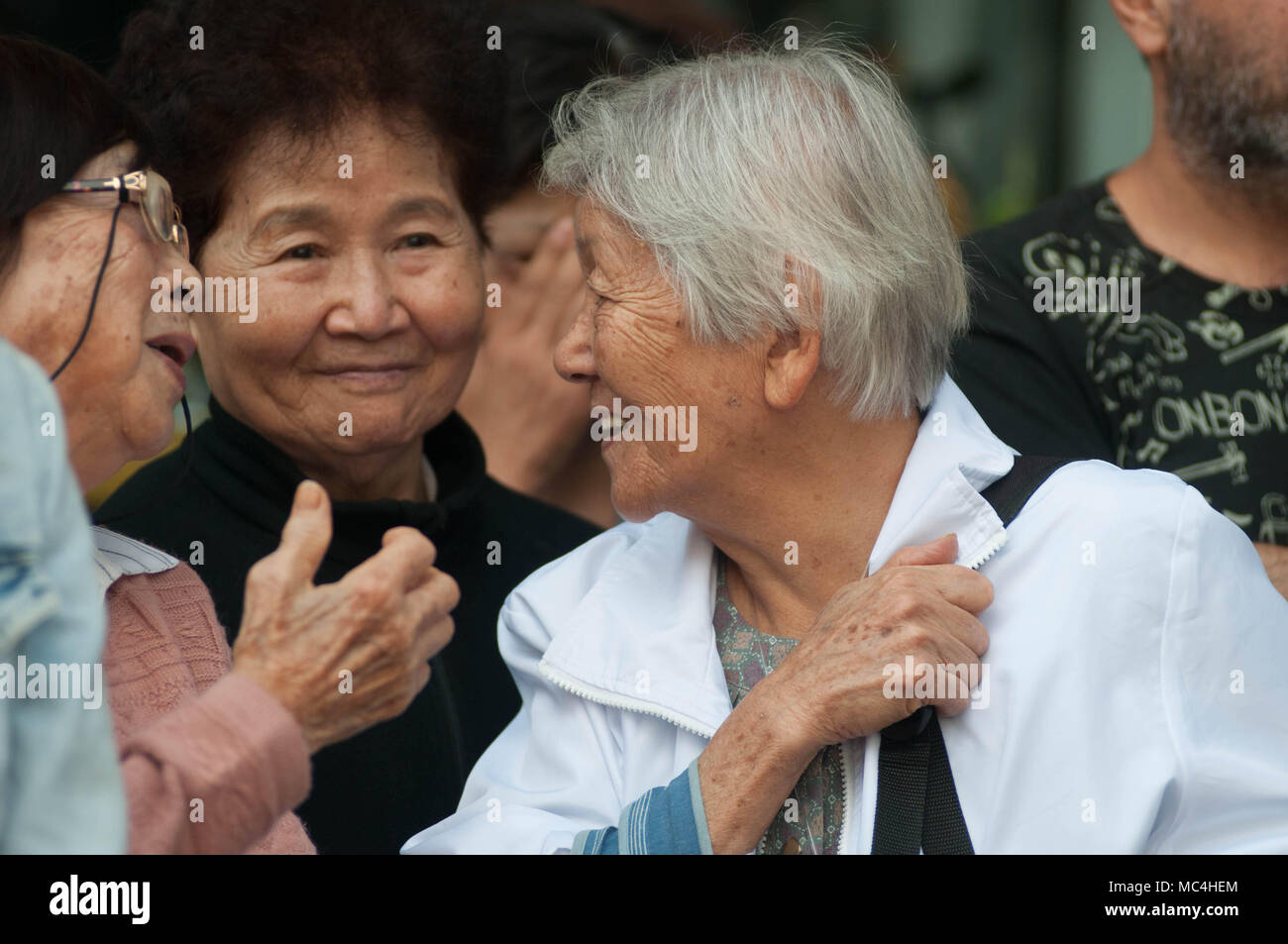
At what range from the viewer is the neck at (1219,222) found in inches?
119

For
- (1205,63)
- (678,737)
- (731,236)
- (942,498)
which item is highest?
(1205,63)

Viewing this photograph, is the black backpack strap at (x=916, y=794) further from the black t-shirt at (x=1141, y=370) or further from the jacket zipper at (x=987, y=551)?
the black t-shirt at (x=1141, y=370)

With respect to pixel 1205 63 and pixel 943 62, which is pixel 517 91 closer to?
pixel 1205 63

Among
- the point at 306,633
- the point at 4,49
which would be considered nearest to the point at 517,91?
the point at 4,49

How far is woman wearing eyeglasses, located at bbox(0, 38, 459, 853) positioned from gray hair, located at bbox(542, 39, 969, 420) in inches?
27.5

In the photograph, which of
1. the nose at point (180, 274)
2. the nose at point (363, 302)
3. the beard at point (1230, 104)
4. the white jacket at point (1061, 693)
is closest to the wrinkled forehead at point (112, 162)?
the nose at point (180, 274)

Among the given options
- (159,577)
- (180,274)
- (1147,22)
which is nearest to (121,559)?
(159,577)

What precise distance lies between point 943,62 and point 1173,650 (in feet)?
18.4

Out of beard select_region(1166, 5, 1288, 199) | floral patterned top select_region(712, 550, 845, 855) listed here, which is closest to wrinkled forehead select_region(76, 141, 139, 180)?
floral patterned top select_region(712, 550, 845, 855)

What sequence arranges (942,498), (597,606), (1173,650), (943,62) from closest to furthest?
1. (1173,650)
2. (942,498)
3. (597,606)
4. (943,62)

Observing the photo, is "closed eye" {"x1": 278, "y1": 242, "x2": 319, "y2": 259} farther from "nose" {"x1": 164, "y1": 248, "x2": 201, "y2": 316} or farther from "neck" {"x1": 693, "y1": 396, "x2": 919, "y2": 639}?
"neck" {"x1": 693, "y1": 396, "x2": 919, "y2": 639}

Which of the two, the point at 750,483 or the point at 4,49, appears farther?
the point at 750,483

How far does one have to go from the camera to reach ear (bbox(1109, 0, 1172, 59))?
10.4ft

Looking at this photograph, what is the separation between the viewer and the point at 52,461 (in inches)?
54.2
